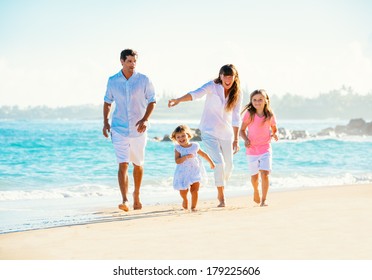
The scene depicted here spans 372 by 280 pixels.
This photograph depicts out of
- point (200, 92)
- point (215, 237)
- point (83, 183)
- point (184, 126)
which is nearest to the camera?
point (215, 237)

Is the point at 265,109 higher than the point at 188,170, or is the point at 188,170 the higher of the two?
the point at 265,109

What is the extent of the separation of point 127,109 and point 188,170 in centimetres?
106

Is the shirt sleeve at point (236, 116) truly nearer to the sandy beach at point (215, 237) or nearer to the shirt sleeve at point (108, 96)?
the sandy beach at point (215, 237)

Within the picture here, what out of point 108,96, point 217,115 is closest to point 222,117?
point 217,115

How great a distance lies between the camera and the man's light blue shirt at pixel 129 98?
24.4ft

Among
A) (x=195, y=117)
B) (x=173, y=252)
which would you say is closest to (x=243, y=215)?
(x=173, y=252)

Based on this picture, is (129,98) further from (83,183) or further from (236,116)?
(83,183)

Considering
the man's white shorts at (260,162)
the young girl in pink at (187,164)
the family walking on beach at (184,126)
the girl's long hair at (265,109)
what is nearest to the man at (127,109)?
the family walking on beach at (184,126)

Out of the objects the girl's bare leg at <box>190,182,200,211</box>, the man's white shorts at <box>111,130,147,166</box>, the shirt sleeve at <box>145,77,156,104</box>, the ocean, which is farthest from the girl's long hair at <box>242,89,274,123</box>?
the ocean

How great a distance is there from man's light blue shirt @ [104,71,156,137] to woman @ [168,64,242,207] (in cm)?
70

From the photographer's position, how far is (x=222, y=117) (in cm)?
745

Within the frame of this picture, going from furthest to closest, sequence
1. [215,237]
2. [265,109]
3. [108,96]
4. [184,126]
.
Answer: [265,109] → [108,96] → [184,126] → [215,237]
